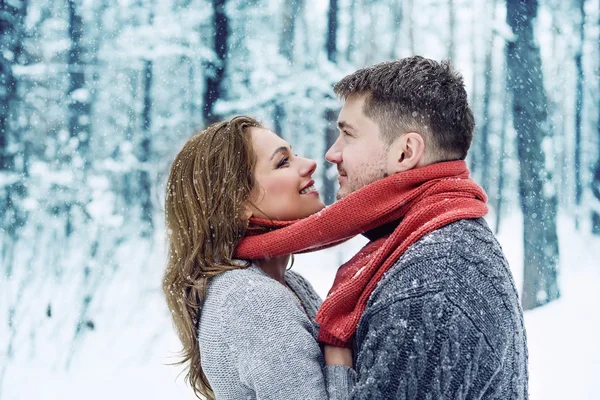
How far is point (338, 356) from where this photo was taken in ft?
4.34

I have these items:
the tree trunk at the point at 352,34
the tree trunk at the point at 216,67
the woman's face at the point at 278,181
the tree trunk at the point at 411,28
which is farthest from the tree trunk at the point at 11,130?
the woman's face at the point at 278,181

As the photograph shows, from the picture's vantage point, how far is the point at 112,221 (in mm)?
4172

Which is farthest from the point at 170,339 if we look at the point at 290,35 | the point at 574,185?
the point at 574,185

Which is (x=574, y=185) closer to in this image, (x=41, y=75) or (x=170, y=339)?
(x=170, y=339)

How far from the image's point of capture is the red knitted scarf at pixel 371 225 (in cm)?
127

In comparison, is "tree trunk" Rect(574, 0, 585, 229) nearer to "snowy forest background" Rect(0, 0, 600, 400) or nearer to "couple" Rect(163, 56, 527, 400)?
"snowy forest background" Rect(0, 0, 600, 400)

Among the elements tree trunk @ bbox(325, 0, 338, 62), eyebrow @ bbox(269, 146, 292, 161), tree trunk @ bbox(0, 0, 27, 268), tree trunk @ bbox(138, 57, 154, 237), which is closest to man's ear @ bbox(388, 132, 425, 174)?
eyebrow @ bbox(269, 146, 292, 161)

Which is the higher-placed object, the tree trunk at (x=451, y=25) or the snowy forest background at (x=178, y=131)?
the tree trunk at (x=451, y=25)

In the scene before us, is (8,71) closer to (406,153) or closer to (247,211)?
(247,211)

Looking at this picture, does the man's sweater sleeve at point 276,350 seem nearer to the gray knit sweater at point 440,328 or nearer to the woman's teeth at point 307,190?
the gray knit sweater at point 440,328

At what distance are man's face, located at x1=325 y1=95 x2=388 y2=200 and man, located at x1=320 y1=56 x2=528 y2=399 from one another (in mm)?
58

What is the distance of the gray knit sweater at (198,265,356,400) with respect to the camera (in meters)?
1.30

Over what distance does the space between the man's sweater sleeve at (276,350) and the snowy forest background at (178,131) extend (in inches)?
104

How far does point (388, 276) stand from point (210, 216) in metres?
0.56
